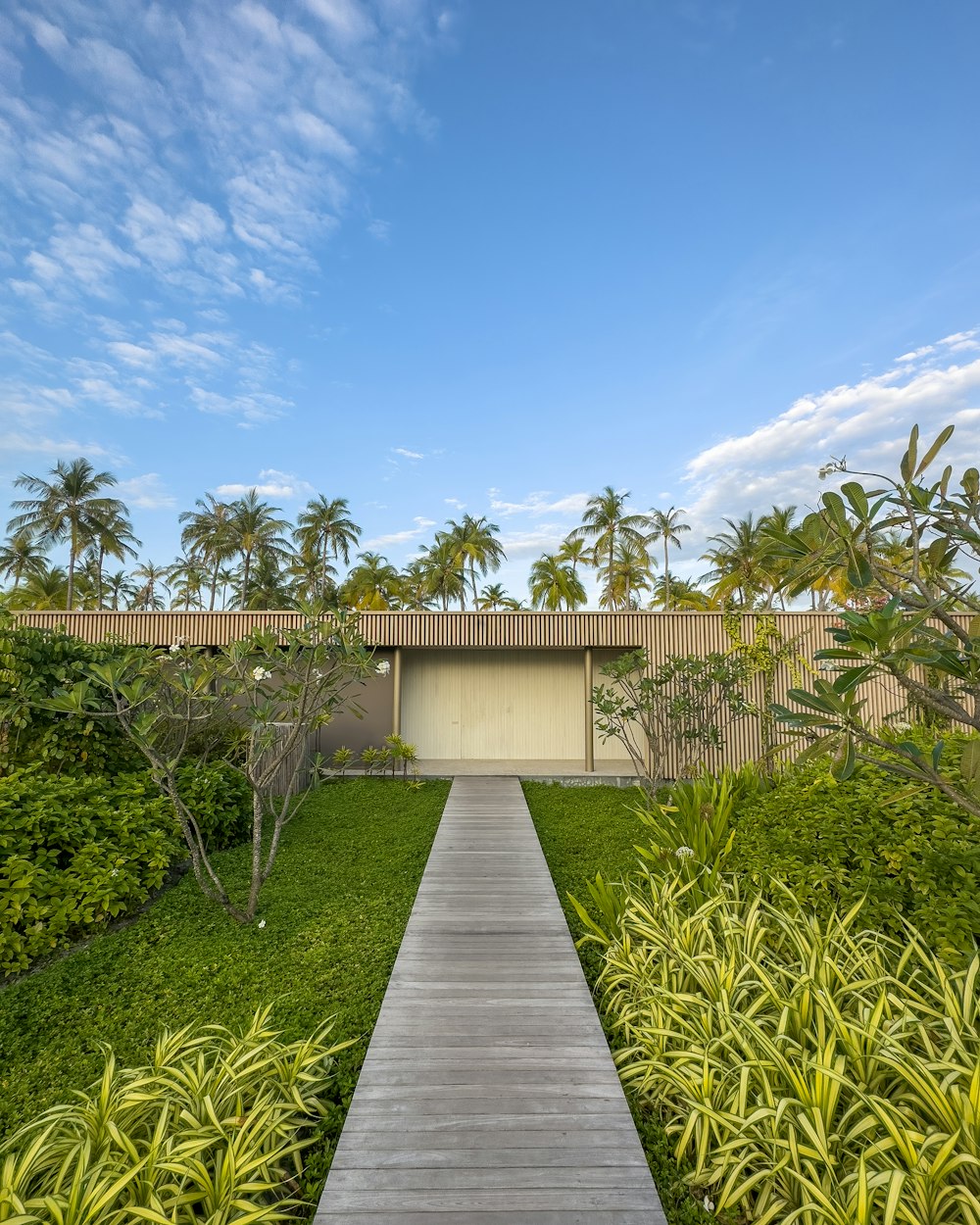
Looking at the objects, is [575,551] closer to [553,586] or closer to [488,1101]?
[553,586]

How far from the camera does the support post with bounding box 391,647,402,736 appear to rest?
10195 millimetres

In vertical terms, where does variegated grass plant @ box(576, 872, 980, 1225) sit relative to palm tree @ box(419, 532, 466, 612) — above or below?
below

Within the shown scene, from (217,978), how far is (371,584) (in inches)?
1012

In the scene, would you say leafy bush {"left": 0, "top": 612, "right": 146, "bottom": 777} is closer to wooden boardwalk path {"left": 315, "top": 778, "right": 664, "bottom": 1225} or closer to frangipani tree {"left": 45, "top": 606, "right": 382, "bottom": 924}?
frangipani tree {"left": 45, "top": 606, "right": 382, "bottom": 924}

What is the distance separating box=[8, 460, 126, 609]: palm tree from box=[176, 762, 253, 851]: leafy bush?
2360cm

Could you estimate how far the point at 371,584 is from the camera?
93.1 ft

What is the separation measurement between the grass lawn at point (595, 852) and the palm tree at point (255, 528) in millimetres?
23016

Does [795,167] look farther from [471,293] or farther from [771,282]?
[471,293]

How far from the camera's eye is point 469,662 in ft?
37.2

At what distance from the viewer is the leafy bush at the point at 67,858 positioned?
3486mm

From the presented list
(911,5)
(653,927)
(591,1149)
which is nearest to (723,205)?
(911,5)

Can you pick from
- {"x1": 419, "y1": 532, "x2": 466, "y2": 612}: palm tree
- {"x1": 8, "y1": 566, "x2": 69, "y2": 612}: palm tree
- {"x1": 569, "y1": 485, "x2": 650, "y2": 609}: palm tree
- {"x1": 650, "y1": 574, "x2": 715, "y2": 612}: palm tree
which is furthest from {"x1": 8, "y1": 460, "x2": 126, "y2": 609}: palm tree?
{"x1": 650, "y1": 574, "x2": 715, "y2": 612}: palm tree

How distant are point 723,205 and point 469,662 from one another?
8.79 m

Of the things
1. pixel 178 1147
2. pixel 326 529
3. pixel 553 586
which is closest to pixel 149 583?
pixel 326 529
